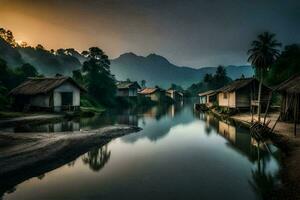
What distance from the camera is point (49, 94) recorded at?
131ft

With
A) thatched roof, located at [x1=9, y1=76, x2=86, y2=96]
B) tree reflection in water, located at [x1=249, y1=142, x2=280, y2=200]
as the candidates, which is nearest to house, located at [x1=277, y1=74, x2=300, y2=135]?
tree reflection in water, located at [x1=249, y1=142, x2=280, y2=200]

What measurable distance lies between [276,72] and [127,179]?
59094 millimetres

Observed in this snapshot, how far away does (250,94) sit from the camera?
1813 inches

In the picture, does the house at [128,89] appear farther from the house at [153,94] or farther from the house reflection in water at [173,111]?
the house at [153,94]

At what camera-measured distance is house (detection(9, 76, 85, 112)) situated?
3991 cm

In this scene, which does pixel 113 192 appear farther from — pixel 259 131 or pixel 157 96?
pixel 157 96

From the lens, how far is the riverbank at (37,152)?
45.8ft

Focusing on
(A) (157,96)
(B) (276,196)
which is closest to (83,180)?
(B) (276,196)

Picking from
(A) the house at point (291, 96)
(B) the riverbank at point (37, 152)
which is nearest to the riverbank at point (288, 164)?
(A) the house at point (291, 96)

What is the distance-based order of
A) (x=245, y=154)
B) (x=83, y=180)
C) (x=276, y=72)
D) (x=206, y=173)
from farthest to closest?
(x=276, y=72) < (x=245, y=154) < (x=206, y=173) < (x=83, y=180)

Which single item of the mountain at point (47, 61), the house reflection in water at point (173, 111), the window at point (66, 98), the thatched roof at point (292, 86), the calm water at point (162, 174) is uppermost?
the mountain at point (47, 61)

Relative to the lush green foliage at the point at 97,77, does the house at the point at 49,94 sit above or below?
below

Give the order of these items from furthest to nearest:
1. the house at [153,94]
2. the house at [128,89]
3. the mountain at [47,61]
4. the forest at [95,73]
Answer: the mountain at [47,61] → the house at [153,94] → the house at [128,89] → the forest at [95,73]

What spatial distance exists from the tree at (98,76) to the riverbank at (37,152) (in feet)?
143
